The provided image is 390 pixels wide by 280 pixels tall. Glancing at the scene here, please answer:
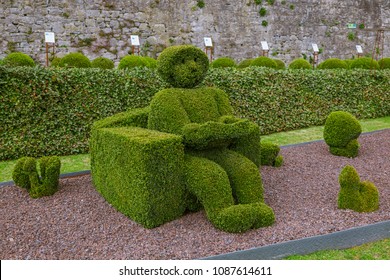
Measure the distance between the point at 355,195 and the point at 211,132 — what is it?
1871 millimetres

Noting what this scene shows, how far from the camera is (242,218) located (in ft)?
14.8

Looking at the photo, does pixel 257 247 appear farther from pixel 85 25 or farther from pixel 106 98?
pixel 85 25

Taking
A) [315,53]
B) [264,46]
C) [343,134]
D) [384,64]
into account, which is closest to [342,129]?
[343,134]

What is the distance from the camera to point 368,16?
19469 mm

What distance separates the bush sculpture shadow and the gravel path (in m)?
0.18

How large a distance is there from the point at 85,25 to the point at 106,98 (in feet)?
20.9

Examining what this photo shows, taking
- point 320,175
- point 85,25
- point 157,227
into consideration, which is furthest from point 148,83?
point 85,25

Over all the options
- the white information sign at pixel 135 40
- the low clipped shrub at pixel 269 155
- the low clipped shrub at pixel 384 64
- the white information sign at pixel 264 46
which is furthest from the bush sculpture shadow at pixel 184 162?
the white information sign at pixel 264 46

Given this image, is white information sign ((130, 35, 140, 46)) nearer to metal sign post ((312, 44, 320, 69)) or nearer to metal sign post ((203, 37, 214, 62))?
metal sign post ((203, 37, 214, 62))

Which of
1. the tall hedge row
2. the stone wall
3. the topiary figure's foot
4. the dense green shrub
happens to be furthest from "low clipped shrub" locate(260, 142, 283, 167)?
the stone wall

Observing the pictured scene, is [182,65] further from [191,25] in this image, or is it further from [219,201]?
[191,25]

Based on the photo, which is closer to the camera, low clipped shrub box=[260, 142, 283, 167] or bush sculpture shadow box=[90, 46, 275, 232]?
bush sculpture shadow box=[90, 46, 275, 232]

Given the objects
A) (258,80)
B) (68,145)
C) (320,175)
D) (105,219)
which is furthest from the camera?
(258,80)

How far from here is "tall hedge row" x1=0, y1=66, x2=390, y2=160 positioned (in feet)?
25.6
